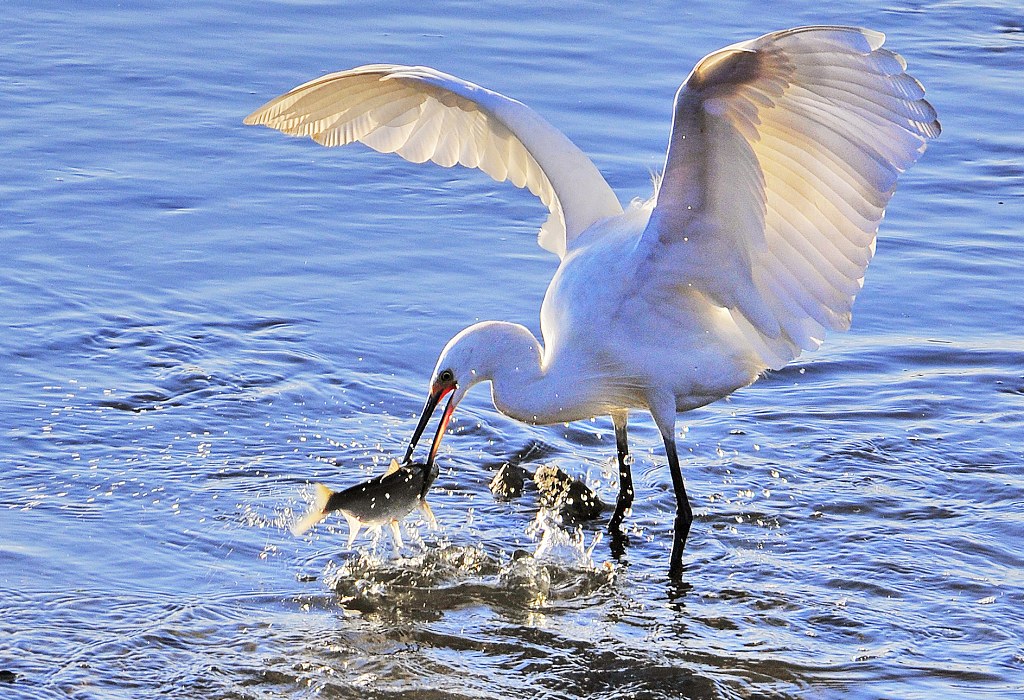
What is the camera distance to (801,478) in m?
6.77

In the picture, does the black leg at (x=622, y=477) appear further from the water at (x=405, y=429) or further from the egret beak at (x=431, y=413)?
the egret beak at (x=431, y=413)

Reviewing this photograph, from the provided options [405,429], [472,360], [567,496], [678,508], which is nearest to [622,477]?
[567,496]

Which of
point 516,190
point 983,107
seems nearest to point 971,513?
point 516,190

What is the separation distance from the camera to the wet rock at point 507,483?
6605 mm

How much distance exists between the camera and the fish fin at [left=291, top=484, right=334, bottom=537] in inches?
222

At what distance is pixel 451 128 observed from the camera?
729 cm

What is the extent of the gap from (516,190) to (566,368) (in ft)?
12.8

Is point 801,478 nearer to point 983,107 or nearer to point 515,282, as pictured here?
point 515,282

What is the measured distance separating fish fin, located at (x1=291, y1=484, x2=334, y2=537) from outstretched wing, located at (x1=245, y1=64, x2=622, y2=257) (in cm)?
169

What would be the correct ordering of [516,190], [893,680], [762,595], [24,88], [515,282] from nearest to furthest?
[893,680] → [762,595] → [515,282] → [516,190] → [24,88]

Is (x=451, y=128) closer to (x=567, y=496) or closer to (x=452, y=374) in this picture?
(x=452, y=374)

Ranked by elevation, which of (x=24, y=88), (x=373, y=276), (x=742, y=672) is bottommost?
(x=742, y=672)

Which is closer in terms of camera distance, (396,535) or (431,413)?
(396,535)

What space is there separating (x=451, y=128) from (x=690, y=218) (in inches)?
77.1
